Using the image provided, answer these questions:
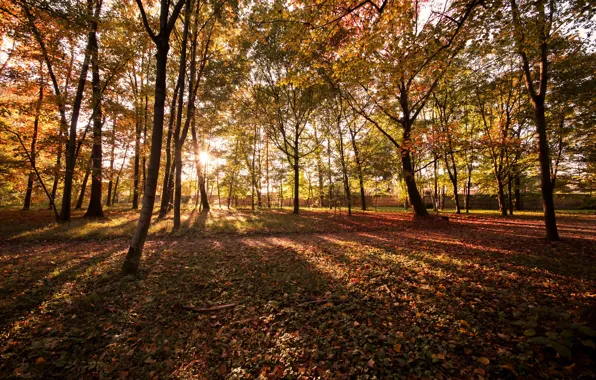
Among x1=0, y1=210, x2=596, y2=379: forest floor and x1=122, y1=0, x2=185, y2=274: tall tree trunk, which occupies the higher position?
x1=122, y1=0, x2=185, y2=274: tall tree trunk

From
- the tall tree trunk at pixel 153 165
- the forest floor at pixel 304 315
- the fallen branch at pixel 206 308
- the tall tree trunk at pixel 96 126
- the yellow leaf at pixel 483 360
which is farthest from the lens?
the tall tree trunk at pixel 96 126

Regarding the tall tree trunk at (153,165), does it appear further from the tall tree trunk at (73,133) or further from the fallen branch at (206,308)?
the tall tree trunk at (73,133)

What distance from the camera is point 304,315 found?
12.0ft

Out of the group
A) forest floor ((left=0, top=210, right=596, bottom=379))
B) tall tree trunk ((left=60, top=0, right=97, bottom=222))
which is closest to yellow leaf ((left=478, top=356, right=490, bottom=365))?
forest floor ((left=0, top=210, right=596, bottom=379))

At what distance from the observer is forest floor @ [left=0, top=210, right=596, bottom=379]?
2.56m

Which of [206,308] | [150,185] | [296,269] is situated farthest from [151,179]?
[296,269]

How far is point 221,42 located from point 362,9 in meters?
11.7

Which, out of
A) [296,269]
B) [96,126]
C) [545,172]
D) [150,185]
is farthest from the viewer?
[96,126]

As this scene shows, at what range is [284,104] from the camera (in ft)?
61.3

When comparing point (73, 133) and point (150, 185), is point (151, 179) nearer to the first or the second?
point (150, 185)

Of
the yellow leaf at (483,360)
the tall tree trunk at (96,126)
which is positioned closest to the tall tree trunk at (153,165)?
the yellow leaf at (483,360)

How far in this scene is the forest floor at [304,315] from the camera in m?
2.56

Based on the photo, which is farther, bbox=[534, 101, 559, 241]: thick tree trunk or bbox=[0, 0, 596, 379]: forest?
bbox=[534, 101, 559, 241]: thick tree trunk

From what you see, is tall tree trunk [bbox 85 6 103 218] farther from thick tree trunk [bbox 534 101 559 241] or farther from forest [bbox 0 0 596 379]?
thick tree trunk [bbox 534 101 559 241]
